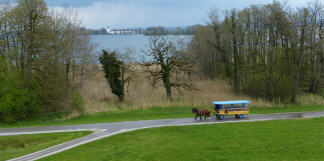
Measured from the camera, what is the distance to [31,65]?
35000 millimetres

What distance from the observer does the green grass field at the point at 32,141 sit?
2056 cm

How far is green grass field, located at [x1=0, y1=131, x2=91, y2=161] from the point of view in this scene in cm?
2056

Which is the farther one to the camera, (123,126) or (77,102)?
(77,102)

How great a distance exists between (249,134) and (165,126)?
661 cm

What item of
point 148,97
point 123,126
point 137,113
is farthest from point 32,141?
point 148,97

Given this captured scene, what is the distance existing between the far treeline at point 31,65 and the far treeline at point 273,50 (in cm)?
2092

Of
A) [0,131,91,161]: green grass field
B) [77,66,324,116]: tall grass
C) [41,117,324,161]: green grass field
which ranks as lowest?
[0,131,91,161]: green grass field

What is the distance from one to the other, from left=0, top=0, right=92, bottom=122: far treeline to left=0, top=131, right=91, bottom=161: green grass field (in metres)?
9.51

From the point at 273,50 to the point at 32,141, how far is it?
3104 cm

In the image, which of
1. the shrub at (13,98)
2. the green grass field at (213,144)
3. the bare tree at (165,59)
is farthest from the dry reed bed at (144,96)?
the green grass field at (213,144)

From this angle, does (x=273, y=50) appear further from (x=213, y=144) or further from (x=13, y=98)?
(x=13, y=98)

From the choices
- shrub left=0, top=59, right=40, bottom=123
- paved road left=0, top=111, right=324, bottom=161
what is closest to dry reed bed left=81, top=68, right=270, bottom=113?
shrub left=0, top=59, right=40, bottom=123

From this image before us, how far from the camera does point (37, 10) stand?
34.9 metres

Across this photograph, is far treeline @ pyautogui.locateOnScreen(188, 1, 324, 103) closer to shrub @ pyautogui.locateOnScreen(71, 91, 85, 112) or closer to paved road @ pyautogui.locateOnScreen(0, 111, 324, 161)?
paved road @ pyautogui.locateOnScreen(0, 111, 324, 161)
